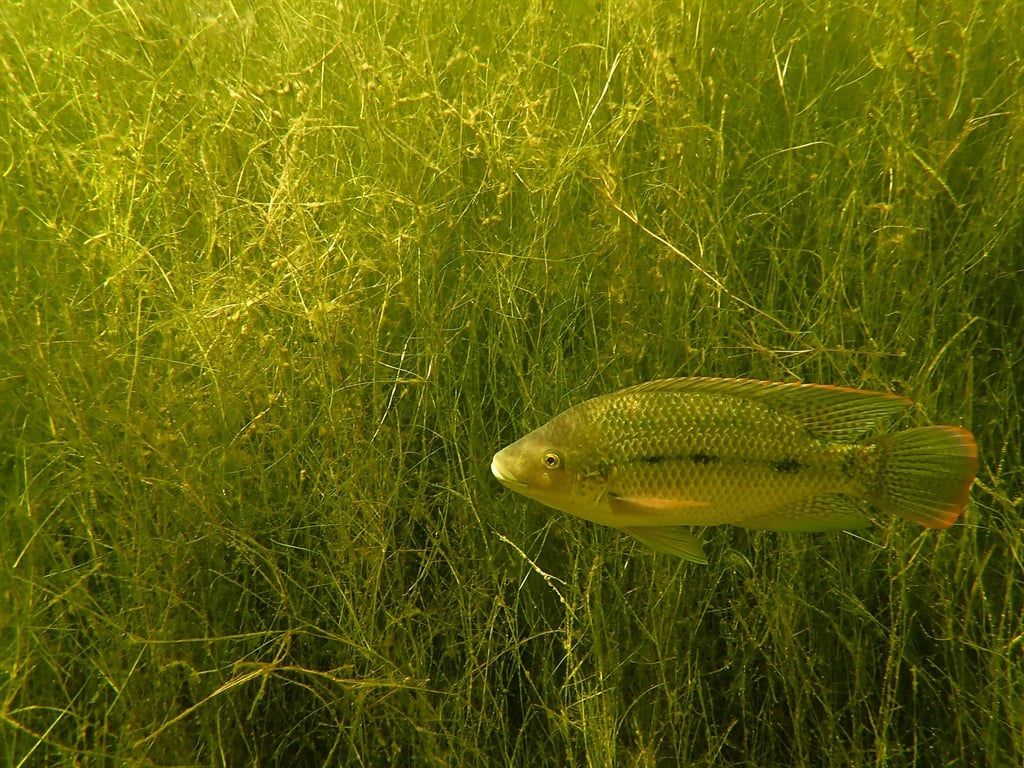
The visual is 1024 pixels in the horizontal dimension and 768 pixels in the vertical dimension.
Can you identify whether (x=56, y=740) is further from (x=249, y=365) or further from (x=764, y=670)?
(x=764, y=670)

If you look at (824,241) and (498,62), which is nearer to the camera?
(824,241)

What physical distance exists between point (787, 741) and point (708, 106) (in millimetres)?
2217

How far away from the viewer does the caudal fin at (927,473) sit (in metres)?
1.72

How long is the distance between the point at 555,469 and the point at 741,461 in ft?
1.26

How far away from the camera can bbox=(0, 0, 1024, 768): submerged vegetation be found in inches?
95.0

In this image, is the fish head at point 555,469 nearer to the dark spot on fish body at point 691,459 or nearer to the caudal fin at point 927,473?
the dark spot on fish body at point 691,459

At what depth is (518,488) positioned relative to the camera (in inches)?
70.7

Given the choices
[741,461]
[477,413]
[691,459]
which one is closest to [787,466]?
[741,461]

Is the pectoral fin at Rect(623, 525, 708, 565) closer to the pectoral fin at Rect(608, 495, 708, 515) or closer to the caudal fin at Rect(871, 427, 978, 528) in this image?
the pectoral fin at Rect(608, 495, 708, 515)

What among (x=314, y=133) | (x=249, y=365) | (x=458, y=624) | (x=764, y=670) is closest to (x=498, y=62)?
(x=314, y=133)

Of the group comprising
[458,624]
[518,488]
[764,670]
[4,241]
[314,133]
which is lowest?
[764,670]

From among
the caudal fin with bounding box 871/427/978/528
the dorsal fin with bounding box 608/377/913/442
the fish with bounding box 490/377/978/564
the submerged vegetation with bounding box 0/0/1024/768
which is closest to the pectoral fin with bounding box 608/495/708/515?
the fish with bounding box 490/377/978/564

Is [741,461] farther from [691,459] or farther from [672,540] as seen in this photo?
[672,540]

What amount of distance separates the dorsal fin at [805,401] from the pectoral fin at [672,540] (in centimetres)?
30
